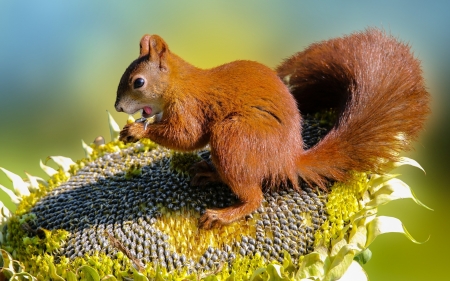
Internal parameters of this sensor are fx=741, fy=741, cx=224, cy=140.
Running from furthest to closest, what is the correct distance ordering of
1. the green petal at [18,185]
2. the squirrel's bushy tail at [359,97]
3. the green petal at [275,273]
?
the green petal at [18,185]
the squirrel's bushy tail at [359,97]
the green petal at [275,273]

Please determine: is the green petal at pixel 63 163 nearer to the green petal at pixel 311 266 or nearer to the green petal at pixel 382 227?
the green petal at pixel 311 266

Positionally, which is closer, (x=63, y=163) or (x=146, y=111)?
(x=146, y=111)

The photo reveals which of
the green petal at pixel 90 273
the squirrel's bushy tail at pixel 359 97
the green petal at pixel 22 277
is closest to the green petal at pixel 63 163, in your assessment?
the green petal at pixel 22 277

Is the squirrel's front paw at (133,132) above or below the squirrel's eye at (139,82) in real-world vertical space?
below

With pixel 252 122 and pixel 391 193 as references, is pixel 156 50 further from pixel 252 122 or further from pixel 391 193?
pixel 391 193

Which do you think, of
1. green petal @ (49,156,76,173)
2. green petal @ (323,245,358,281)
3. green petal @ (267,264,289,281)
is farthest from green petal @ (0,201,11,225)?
green petal @ (323,245,358,281)

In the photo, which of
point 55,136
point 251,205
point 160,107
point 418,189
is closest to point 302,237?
point 251,205

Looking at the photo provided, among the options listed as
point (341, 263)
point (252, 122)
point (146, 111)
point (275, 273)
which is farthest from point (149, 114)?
point (341, 263)
